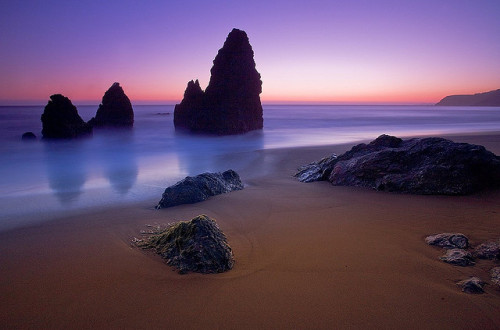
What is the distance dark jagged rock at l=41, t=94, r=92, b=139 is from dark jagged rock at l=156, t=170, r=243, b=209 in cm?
2596

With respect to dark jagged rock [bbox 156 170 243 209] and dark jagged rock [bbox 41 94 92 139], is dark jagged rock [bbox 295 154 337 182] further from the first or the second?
dark jagged rock [bbox 41 94 92 139]

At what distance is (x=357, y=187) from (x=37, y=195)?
808 centimetres

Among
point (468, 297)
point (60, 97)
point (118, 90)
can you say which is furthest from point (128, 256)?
point (118, 90)

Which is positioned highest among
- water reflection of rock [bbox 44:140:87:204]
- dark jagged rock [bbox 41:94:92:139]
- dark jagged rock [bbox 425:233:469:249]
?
dark jagged rock [bbox 41:94:92:139]

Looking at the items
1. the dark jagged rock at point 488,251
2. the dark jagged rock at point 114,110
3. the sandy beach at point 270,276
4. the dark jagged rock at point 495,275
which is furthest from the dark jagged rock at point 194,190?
the dark jagged rock at point 114,110

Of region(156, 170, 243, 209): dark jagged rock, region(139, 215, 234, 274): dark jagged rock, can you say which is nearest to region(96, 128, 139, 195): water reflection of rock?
region(156, 170, 243, 209): dark jagged rock

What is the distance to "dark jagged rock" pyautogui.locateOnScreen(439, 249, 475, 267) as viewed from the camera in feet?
10.0

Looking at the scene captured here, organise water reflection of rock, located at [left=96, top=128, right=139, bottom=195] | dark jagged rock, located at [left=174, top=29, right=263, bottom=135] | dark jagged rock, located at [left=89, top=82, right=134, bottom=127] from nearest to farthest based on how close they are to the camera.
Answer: water reflection of rock, located at [left=96, top=128, right=139, bottom=195] < dark jagged rock, located at [left=174, top=29, right=263, bottom=135] < dark jagged rock, located at [left=89, top=82, right=134, bottom=127]

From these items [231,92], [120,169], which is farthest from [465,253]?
[231,92]

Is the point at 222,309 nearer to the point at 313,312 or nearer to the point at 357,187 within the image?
the point at 313,312

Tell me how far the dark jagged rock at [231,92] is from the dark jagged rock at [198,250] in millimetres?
27959

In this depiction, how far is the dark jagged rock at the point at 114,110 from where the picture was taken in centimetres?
3675

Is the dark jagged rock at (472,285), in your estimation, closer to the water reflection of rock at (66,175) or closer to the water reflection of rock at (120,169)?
the water reflection of rock at (120,169)

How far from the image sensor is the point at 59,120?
90.2 ft
